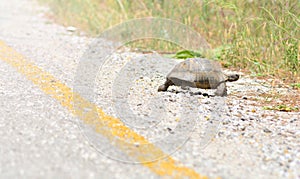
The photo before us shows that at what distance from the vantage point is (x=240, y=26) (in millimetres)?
5578

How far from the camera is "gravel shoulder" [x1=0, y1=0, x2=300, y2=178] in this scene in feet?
8.26

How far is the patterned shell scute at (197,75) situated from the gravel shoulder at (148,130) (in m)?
0.15

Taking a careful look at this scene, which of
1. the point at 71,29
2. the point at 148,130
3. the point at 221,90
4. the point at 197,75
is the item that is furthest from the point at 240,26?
the point at 71,29

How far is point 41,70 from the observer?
4.79 metres

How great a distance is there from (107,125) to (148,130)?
0.89 ft

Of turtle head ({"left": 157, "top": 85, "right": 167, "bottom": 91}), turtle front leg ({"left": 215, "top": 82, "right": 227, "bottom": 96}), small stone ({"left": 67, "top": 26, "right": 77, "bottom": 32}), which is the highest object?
small stone ({"left": 67, "top": 26, "right": 77, "bottom": 32})

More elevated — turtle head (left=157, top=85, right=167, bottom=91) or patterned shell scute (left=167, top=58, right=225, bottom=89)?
patterned shell scute (left=167, top=58, right=225, bottom=89)

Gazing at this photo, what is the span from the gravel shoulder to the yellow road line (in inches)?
2.5

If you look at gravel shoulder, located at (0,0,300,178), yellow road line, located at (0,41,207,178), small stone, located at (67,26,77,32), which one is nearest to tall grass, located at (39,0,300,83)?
small stone, located at (67,26,77,32)

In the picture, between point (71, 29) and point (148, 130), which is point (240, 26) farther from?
point (71, 29)

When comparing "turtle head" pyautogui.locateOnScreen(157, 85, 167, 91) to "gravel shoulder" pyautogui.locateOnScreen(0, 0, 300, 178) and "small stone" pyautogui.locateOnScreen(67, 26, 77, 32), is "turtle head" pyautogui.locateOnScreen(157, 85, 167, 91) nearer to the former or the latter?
"gravel shoulder" pyautogui.locateOnScreen(0, 0, 300, 178)

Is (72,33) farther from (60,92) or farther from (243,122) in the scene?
(243,122)

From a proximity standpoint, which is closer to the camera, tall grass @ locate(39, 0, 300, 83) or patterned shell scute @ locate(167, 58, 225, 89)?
patterned shell scute @ locate(167, 58, 225, 89)

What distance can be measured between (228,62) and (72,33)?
2.91 m
